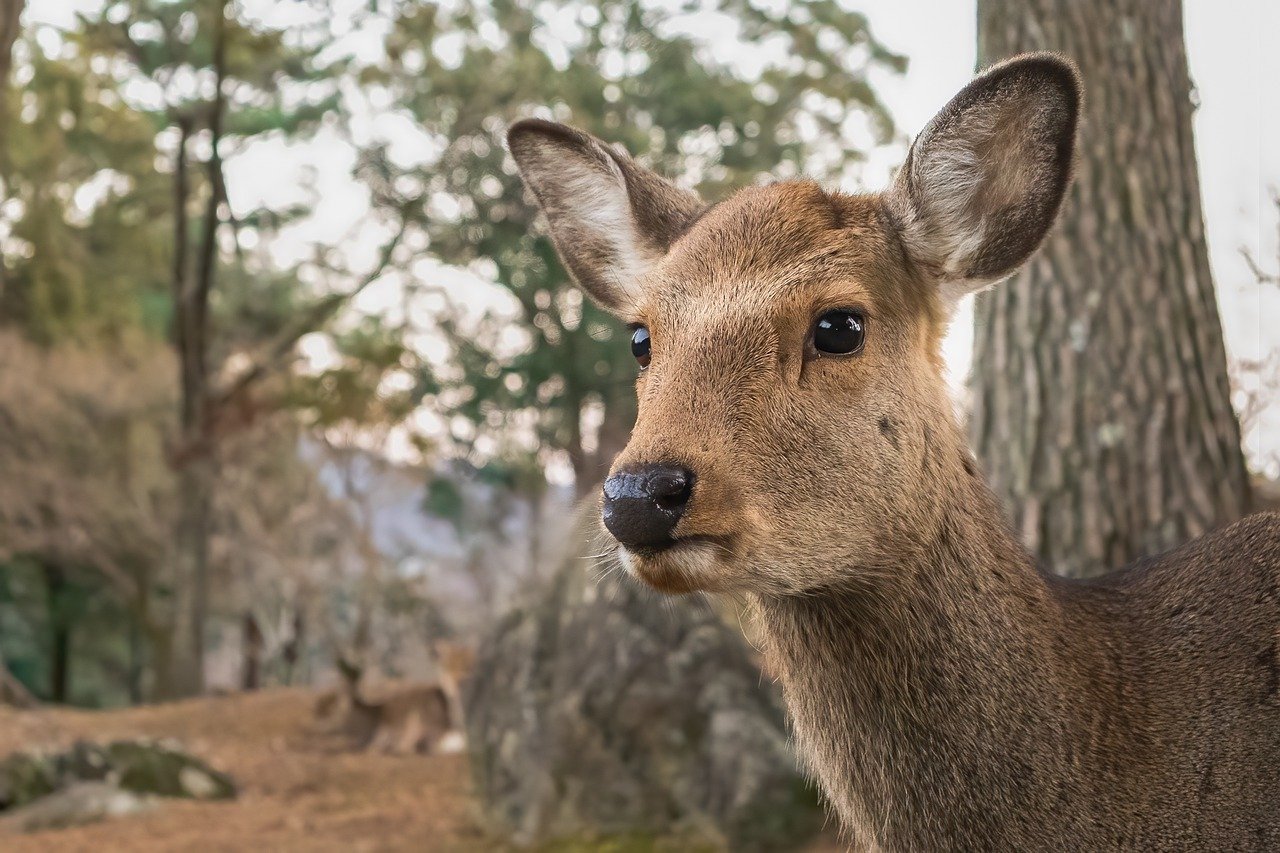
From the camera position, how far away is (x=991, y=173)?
2.53 m

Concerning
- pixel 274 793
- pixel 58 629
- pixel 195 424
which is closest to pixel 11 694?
pixel 195 424

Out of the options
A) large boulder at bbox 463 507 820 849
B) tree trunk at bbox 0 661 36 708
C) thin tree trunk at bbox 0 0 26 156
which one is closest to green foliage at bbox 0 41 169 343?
tree trunk at bbox 0 661 36 708

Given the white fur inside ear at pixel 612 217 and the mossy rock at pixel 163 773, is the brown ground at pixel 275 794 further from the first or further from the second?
the white fur inside ear at pixel 612 217

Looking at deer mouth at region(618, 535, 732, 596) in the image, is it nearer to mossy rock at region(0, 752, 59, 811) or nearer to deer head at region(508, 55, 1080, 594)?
deer head at region(508, 55, 1080, 594)

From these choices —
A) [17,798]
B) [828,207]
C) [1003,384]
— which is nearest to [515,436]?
[17,798]

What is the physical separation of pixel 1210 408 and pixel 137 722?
10.2 m

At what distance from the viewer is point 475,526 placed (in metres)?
22.7

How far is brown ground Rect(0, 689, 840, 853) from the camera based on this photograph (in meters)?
6.05

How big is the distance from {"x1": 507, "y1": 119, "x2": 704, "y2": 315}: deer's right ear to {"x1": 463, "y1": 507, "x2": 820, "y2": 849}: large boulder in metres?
2.12

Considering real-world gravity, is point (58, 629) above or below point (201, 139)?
below

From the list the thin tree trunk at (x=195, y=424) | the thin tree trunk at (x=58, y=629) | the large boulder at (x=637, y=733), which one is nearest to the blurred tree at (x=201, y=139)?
the thin tree trunk at (x=195, y=424)

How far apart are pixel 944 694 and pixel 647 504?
832mm

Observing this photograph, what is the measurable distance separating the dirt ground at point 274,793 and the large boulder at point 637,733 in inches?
23.7

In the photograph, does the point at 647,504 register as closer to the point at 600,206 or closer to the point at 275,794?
the point at 600,206
